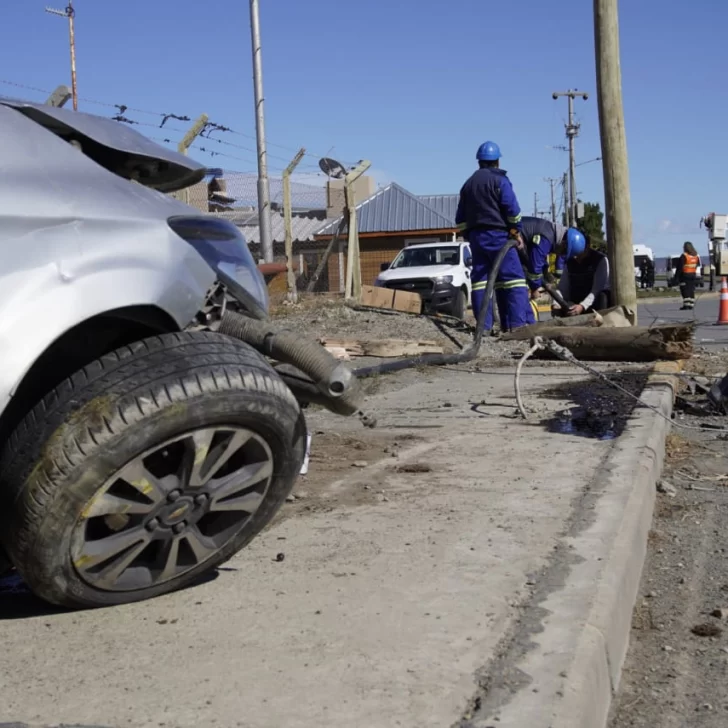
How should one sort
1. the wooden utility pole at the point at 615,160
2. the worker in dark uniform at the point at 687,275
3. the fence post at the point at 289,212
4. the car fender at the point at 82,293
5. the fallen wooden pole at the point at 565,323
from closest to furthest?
the car fender at the point at 82,293 → the fallen wooden pole at the point at 565,323 → the wooden utility pole at the point at 615,160 → the fence post at the point at 289,212 → the worker in dark uniform at the point at 687,275

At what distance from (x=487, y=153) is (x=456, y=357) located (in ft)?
12.1

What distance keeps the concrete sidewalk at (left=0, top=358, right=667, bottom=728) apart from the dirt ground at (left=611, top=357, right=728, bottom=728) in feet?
0.53

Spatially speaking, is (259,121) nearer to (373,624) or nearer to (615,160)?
(615,160)

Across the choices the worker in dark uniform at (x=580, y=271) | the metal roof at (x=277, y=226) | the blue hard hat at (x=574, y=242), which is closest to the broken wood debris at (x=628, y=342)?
the worker in dark uniform at (x=580, y=271)

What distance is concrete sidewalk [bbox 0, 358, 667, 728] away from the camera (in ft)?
8.23

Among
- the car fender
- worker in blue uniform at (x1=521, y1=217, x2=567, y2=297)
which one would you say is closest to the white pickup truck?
worker in blue uniform at (x1=521, y1=217, x2=567, y2=297)

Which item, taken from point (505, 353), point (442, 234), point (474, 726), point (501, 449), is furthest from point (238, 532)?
point (442, 234)

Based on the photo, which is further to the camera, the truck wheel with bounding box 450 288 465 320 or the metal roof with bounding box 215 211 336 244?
the metal roof with bounding box 215 211 336 244

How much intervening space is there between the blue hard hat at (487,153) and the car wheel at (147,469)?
9829 millimetres

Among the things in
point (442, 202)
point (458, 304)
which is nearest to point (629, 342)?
point (458, 304)

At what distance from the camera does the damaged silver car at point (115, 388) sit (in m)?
2.92

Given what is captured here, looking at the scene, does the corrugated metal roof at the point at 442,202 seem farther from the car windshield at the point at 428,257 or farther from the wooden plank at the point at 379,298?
the wooden plank at the point at 379,298

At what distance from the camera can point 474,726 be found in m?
2.37

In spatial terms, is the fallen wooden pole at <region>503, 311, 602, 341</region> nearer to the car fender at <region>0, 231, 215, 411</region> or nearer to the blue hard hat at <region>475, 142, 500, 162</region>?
the blue hard hat at <region>475, 142, 500, 162</region>
